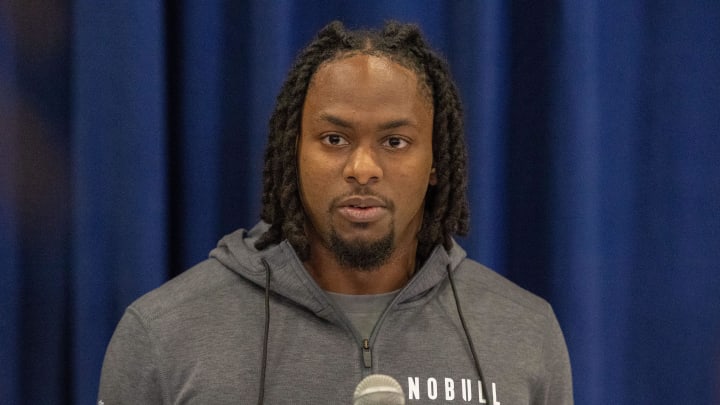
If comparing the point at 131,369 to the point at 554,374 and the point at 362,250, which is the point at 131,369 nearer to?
the point at 362,250

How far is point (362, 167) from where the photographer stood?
4.23ft

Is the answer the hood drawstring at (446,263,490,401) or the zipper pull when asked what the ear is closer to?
the hood drawstring at (446,263,490,401)

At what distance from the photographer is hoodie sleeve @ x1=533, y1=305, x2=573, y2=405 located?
141 centimetres

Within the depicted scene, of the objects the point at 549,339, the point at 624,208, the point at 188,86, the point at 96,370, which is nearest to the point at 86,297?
the point at 96,370

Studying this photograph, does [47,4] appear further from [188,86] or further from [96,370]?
[96,370]

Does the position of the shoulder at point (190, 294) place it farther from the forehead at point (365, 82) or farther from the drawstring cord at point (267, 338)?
the forehead at point (365, 82)

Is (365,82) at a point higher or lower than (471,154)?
higher

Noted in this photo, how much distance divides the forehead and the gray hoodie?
0.86ft

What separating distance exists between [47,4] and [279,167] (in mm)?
603

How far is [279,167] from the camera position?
1.42 meters

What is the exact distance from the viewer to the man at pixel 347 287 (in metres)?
1.30

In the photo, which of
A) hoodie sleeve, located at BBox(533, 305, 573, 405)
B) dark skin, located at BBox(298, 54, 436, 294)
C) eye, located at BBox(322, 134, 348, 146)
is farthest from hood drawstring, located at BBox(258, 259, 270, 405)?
hoodie sleeve, located at BBox(533, 305, 573, 405)

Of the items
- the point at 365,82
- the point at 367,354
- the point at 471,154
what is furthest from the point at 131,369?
the point at 471,154

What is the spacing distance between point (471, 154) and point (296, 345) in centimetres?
62
